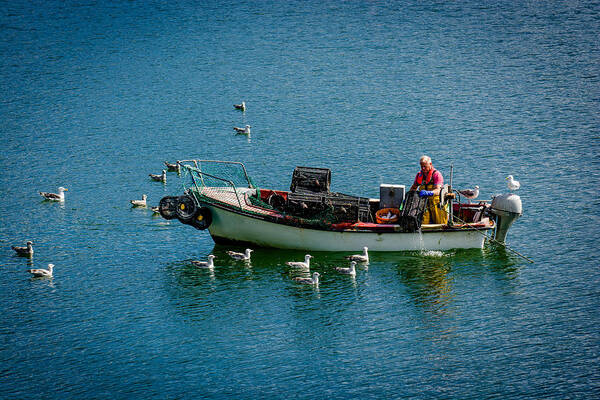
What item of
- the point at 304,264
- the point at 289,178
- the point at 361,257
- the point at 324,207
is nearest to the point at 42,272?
the point at 304,264

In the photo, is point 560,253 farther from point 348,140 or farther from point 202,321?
point 348,140

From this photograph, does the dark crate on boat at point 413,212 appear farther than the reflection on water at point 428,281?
Yes

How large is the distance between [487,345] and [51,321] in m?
11.7

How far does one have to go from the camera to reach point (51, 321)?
74.6 ft

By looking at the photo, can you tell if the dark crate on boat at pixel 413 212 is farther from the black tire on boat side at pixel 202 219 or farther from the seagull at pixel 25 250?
the seagull at pixel 25 250

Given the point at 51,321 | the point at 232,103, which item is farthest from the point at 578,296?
the point at 232,103

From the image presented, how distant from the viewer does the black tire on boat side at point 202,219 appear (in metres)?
26.7

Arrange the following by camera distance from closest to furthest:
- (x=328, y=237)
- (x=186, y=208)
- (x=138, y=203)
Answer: (x=328, y=237), (x=186, y=208), (x=138, y=203)

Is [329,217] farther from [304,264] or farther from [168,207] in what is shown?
[168,207]

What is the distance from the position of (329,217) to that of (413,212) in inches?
104

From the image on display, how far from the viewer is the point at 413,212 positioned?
1007 inches

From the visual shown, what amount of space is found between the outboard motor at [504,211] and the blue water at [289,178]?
2.32 feet

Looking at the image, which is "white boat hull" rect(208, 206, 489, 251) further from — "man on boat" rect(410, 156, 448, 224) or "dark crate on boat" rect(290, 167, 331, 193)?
"dark crate on boat" rect(290, 167, 331, 193)

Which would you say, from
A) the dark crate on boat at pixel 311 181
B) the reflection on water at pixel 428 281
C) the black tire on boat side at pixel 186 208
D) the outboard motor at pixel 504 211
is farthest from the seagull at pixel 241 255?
the outboard motor at pixel 504 211
